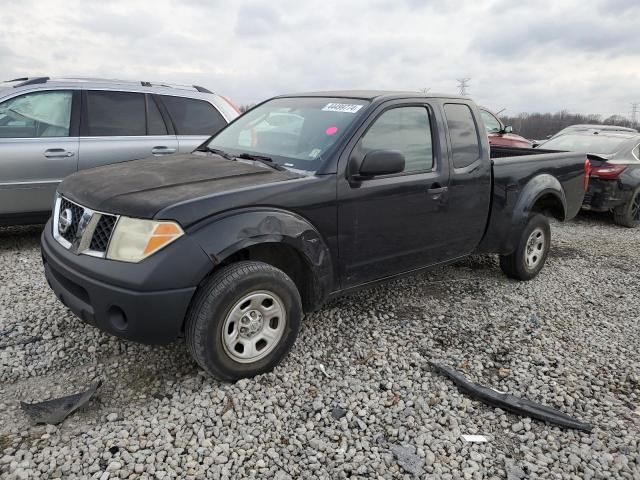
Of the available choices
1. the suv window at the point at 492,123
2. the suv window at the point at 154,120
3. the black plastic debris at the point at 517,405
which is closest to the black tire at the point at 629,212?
the suv window at the point at 492,123

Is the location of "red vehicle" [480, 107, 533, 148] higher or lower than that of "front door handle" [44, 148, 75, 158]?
higher

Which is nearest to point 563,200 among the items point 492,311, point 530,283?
point 530,283

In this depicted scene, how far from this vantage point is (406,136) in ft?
12.7

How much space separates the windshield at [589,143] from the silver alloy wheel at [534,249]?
12.6 ft

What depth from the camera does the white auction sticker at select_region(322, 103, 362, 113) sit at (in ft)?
12.0

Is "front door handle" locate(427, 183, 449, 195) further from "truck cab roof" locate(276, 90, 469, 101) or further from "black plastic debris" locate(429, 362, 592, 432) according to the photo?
"black plastic debris" locate(429, 362, 592, 432)

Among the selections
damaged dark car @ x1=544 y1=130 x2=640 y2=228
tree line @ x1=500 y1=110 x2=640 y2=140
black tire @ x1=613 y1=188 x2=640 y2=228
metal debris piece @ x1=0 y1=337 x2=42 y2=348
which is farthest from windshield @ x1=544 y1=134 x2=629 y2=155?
tree line @ x1=500 y1=110 x2=640 y2=140

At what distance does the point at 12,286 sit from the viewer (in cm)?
442

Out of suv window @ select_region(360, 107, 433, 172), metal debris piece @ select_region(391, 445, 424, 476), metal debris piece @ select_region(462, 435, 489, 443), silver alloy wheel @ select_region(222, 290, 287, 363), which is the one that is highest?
suv window @ select_region(360, 107, 433, 172)

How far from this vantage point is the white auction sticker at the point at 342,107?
3654mm

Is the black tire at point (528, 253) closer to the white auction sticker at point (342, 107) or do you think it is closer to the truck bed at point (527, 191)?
the truck bed at point (527, 191)

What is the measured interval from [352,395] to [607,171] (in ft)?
22.6

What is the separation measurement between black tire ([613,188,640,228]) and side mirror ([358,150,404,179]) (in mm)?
6459

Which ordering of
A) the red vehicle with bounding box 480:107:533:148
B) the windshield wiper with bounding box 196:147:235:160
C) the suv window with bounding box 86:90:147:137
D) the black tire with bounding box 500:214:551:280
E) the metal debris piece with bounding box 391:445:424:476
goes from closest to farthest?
the metal debris piece with bounding box 391:445:424:476
the windshield wiper with bounding box 196:147:235:160
the black tire with bounding box 500:214:551:280
the suv window with bounding box 86:90:147:137
the red vehicle with bounding box 480:107:533:148
